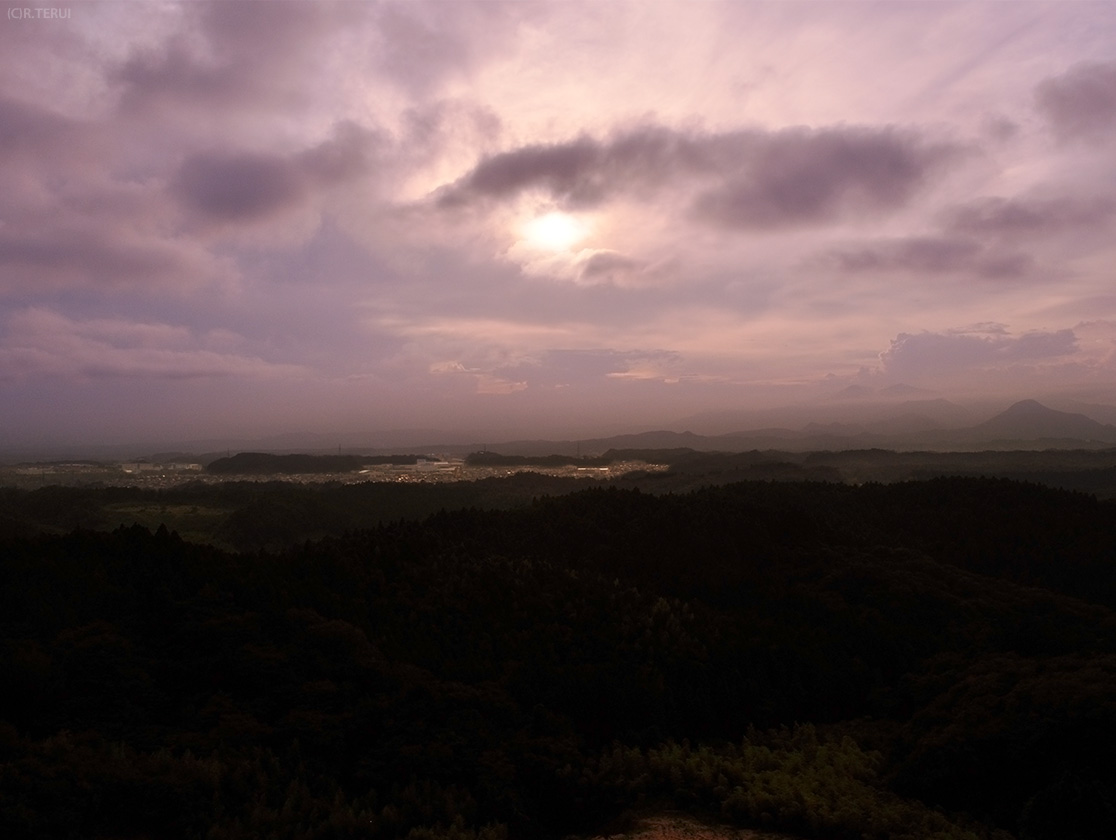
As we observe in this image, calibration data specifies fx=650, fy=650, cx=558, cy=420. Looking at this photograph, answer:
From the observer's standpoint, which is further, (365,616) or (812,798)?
(365,616)

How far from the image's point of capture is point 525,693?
56.3 ft

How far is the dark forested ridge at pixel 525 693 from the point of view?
10742mm

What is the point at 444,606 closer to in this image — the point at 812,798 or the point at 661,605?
the point at 661,605

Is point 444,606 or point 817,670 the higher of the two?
point 444,606

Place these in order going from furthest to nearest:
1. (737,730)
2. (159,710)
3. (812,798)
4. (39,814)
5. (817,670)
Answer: (817,670) < (737,730) < (159,710) < (812,798) < (39,814)

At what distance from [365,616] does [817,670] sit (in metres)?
14.0

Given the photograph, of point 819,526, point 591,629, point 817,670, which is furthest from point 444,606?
point 819,526

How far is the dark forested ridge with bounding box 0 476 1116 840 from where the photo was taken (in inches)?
423

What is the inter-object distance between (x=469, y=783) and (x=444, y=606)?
34.1ft

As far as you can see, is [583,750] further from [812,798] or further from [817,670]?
[817,670]

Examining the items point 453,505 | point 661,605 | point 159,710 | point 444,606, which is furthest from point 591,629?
point 453,505

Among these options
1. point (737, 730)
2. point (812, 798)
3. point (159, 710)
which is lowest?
point (737, 730)

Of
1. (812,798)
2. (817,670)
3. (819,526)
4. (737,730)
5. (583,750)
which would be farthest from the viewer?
(819,526)

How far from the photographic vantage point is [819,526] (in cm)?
3612
